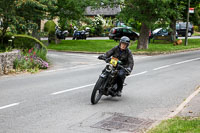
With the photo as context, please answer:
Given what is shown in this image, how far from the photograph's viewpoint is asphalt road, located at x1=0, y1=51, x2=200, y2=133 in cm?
755

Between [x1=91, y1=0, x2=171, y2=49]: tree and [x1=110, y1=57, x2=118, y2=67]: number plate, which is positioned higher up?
[x1=91, y1=0, x2=171, y2=49]: tree

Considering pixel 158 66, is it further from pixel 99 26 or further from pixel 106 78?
pixel 99 26

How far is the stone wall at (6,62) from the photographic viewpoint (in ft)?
50.0

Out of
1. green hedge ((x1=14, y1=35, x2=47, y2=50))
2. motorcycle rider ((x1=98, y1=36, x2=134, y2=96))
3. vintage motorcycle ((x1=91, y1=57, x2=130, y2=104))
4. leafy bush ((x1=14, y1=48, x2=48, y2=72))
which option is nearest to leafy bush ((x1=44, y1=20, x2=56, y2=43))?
green hedge ((x1=14, y1=35, x2=47, y2=50))

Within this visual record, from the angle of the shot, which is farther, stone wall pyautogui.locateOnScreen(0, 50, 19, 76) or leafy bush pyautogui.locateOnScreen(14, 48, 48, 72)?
leafy bush pyautogui.locateOnScreen(14, 48, 48, 72)

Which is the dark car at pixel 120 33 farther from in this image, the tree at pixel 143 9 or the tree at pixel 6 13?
the tree at pixel 6 13

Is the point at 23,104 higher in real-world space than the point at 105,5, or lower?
lower

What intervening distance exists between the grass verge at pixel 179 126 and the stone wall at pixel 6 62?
9.34 m

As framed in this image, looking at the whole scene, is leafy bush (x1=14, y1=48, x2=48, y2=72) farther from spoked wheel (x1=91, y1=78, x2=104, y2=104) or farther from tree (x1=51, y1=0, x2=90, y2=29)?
tree (x1=51, y1=0, x2=90, y2=29)

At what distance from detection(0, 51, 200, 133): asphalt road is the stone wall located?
2.94ft

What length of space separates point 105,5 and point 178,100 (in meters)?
18.9

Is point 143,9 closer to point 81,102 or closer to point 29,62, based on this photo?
point 29,62

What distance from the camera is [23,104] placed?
30.7ft

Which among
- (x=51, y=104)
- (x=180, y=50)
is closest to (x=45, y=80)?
(x=51, y=104)
